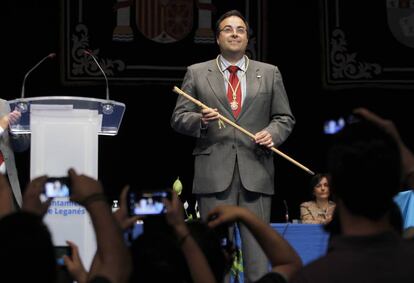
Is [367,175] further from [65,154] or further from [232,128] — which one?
[232,128]

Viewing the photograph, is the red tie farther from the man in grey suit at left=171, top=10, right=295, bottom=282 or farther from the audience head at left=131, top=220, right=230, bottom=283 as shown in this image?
the audience head at left=131, top=220, right=230, bottom=283

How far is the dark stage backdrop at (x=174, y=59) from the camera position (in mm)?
7172

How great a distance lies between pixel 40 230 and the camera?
1765 millimetres

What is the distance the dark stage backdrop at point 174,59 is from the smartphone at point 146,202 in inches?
192

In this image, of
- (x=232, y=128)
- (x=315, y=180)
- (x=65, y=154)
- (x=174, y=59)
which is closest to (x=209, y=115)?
(x=232, y=128)

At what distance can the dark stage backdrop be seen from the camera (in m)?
7.17

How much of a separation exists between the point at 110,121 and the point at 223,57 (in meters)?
0.73

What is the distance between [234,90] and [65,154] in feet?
3.57

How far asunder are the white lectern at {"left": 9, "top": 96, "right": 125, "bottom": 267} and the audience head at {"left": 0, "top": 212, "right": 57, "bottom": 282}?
2.12 m

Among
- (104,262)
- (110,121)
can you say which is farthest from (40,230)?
(110,121)

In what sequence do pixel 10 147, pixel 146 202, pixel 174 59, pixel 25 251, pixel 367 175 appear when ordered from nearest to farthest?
1. pixel 25 251
2. pixel 367 175
3. pixel 146 202
4. pixel 10 147
5. pixel 174 59

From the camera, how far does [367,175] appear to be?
75.8 inches

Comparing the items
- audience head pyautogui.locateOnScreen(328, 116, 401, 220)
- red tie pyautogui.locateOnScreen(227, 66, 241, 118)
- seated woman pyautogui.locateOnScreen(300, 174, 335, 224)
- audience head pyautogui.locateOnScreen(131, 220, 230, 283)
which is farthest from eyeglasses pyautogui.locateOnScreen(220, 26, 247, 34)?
seated woman pyautogui.locateOnScreen(300, 174, 335, 224)

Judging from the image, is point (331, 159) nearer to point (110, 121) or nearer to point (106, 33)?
point (110, 121)
